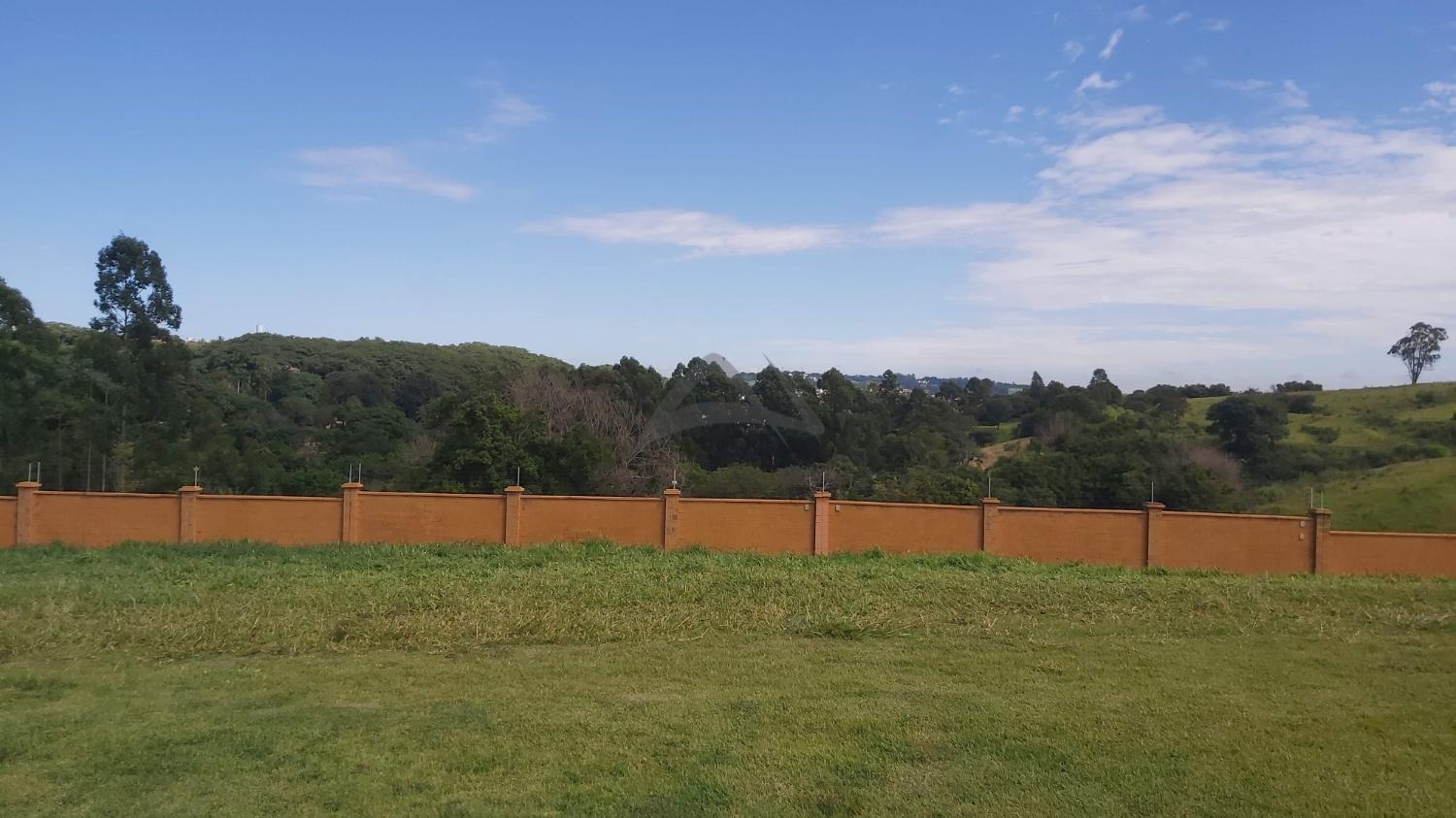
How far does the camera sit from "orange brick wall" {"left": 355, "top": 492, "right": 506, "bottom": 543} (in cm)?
1783

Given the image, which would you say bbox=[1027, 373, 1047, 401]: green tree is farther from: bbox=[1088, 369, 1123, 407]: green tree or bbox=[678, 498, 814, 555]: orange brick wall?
bbox=[678, 498, 814, 555]: orange brick wall

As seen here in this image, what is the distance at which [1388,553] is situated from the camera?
17125 mm

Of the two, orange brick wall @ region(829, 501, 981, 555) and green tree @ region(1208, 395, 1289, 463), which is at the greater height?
green tree @ region(1208, 395, 1289, 463)

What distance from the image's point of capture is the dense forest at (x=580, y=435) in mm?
26281

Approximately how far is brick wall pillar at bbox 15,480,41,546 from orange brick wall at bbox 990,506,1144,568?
16.4 m

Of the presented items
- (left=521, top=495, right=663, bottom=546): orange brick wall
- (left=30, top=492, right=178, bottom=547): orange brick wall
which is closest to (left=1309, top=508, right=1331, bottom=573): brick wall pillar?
(left=521, top=495, right=663, bottom=546): orange brick wall

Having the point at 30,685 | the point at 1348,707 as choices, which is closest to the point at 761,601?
the point at 1348,707

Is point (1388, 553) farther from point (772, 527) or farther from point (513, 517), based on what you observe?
point (513, 517)

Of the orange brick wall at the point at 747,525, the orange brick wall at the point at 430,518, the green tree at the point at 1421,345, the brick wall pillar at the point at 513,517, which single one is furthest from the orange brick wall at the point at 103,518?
the green tree at the point at 1421,345

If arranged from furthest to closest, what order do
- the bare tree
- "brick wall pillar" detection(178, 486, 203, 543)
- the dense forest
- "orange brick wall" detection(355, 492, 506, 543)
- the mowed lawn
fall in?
the bare tree → the dense forest → "orange brick wall" detection(355, 492, 506, 543) → "brick wall pillar" detection(178, 486, 203, 543) → the mowed lawn

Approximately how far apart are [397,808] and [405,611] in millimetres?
5841

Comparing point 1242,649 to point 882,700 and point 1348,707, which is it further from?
point 882,700

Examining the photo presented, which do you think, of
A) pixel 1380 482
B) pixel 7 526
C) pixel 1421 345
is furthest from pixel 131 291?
pixel 1421 345

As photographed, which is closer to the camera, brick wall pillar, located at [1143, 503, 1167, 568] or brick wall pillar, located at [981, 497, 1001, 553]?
brick wall pillar, located at [1143, 503, 1167, 568]
